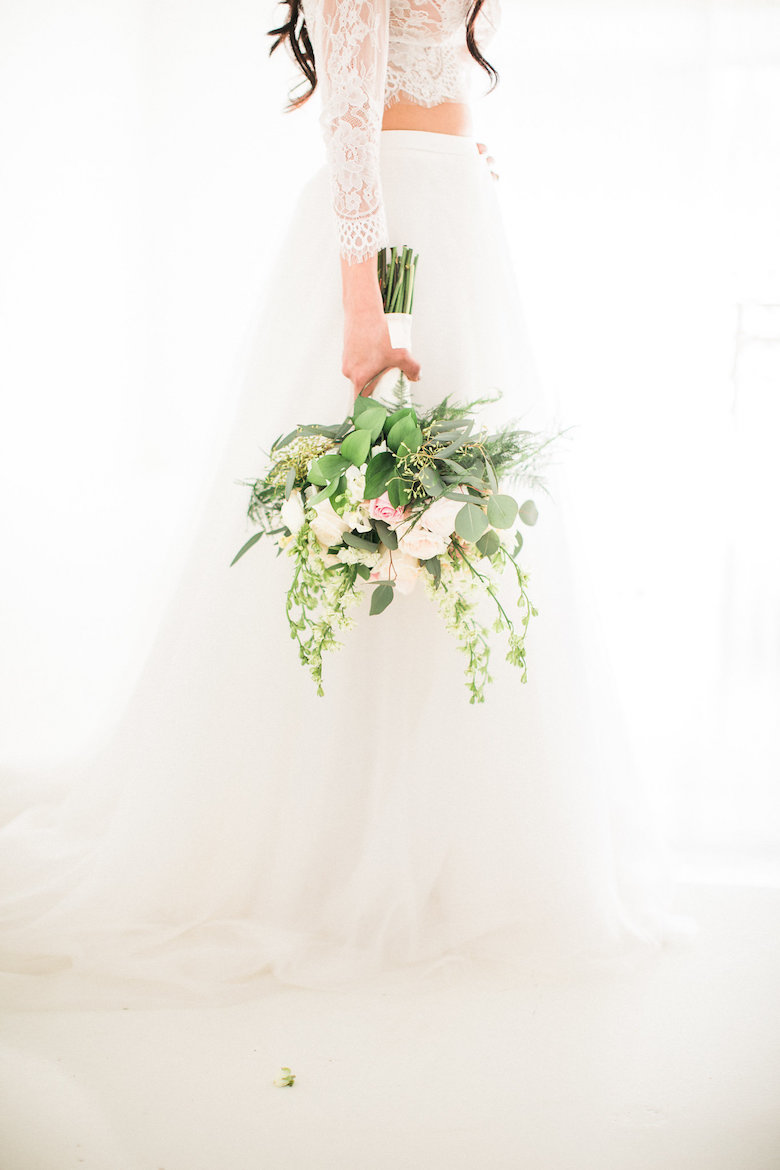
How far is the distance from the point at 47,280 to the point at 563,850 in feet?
9.86

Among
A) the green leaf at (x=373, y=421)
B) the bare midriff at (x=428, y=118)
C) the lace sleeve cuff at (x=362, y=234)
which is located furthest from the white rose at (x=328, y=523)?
the bare midriff at (x=428, y=118)

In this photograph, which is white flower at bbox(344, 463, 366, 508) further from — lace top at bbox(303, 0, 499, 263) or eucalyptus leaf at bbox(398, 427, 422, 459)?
lace top at bbox(303, 0, 499, 263)

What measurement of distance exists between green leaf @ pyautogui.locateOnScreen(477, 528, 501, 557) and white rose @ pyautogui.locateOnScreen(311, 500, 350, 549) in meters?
0.17

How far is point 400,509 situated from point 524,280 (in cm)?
219

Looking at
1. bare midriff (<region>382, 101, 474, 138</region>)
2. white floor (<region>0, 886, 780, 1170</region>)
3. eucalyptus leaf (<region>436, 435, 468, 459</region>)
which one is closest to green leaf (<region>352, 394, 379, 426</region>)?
eucalyptus leaf (<region>436, 435, 468, 459</region>)

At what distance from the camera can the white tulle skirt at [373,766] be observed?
1302mm

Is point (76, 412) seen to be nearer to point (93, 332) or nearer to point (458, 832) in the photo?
point (93, 332)

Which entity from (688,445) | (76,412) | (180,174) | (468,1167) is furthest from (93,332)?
(468,1167)

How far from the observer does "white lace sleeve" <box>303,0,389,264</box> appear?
1.16 m

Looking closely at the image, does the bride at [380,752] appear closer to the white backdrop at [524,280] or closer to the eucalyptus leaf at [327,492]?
the eucalyptus leaf at [327,492]

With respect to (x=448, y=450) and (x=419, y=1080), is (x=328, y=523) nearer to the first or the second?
(x=448, y=450)

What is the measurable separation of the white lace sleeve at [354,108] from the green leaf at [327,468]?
0.99ft

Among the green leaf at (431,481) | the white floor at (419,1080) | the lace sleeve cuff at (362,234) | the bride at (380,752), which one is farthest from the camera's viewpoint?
the bride at (380,752)

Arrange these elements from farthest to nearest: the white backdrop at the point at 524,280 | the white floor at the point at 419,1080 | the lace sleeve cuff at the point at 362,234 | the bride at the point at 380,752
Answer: the white backdrop at the point at 524,280 < the bride at the point at 380,752 < the lace sleeve cuff at the point at 362,234 < the white floor at the point at 419,1080
